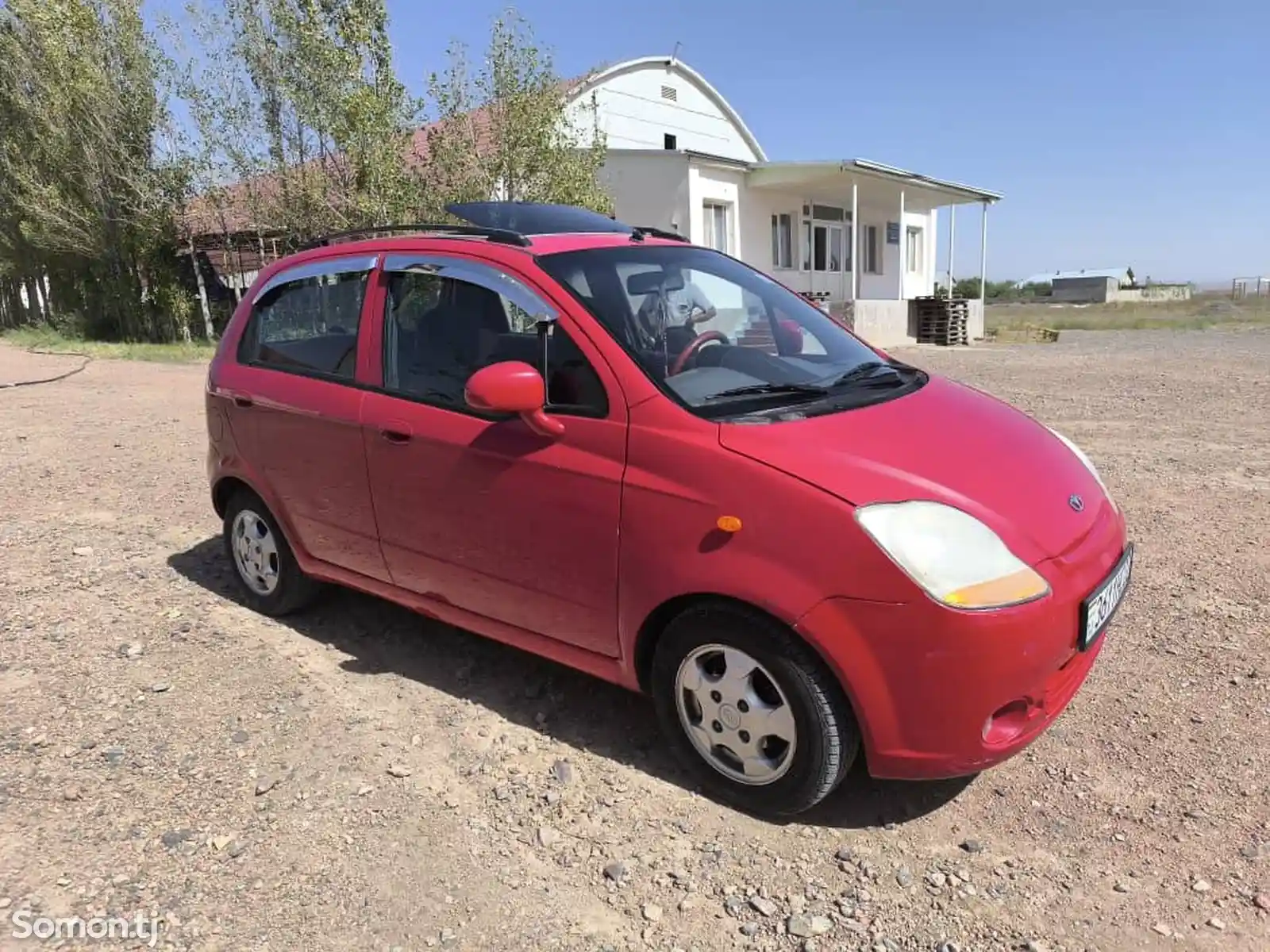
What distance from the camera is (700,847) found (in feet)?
8.86

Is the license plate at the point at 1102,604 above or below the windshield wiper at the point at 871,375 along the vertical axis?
below

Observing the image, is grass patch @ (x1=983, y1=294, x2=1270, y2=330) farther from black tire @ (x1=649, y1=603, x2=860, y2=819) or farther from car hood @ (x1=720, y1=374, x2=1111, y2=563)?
black tire @ (x1=649, y1=603, x2=860, y2=819)

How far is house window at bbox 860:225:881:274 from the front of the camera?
26.0m

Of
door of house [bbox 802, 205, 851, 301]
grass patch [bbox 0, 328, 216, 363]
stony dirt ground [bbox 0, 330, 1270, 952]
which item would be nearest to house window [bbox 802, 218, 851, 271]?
door of house [bbox 802, 205, 851, 301]

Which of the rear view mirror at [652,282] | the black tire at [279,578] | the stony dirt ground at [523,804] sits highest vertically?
the rear view mirror at [652,282]

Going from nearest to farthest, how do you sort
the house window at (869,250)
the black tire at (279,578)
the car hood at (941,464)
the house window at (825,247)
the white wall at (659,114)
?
the car hood at (941,464) < the black tire at (279,578) < the house window at (825,247) < the white wall at (659,114) < the house window at (869,250)

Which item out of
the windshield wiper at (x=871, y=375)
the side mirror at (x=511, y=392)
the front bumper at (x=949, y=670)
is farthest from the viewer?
the windshield wiper at (x=871, y=375)

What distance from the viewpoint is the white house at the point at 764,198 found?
1945cm

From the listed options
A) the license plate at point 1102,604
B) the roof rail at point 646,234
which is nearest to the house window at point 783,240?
the roof rail at point 646,234

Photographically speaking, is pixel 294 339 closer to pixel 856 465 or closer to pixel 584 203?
pixel 856 465

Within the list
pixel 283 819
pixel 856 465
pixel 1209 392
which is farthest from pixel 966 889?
pixel 1209 392

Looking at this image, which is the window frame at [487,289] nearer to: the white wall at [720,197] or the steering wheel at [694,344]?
the steering wheel at [694,344]

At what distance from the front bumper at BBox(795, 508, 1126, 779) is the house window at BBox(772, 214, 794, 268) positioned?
21.2 metres

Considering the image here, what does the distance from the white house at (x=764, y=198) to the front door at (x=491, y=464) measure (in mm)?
15489
